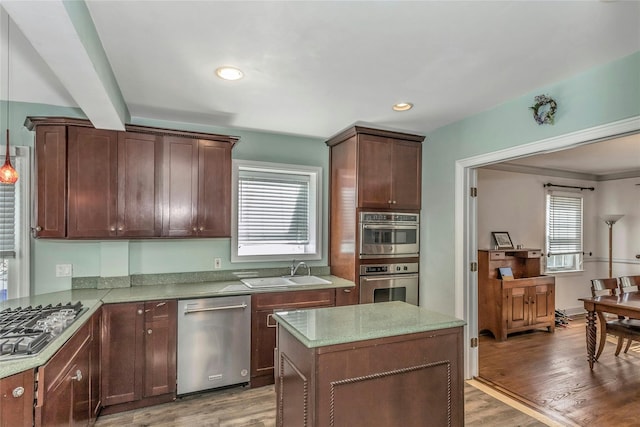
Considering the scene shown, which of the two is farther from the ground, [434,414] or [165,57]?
[165,57]

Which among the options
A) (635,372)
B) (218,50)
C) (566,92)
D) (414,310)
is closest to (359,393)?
(414,310)

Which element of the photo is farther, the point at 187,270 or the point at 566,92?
the point at 187,270

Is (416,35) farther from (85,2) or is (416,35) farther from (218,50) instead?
(85,2)

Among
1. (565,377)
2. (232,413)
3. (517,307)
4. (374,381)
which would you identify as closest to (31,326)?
(232,413)

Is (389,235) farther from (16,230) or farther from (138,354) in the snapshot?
(16,230)

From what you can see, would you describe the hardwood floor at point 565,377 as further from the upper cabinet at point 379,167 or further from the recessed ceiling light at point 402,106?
the recessed ceiling light at point 402,106

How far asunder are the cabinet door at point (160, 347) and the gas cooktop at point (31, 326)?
56 centimetres

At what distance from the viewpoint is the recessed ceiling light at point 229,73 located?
7.41 feet

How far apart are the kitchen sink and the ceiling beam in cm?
191

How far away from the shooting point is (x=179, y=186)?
311 centimetres

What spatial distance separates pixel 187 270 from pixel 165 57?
2015 mm

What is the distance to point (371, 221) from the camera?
3600mm

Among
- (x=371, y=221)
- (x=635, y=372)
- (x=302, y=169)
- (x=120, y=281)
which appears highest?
(x=302, y=169)


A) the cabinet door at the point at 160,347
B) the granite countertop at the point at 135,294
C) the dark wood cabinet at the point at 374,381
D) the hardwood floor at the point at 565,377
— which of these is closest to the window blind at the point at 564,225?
the hardwood floor at the point at 565,377
